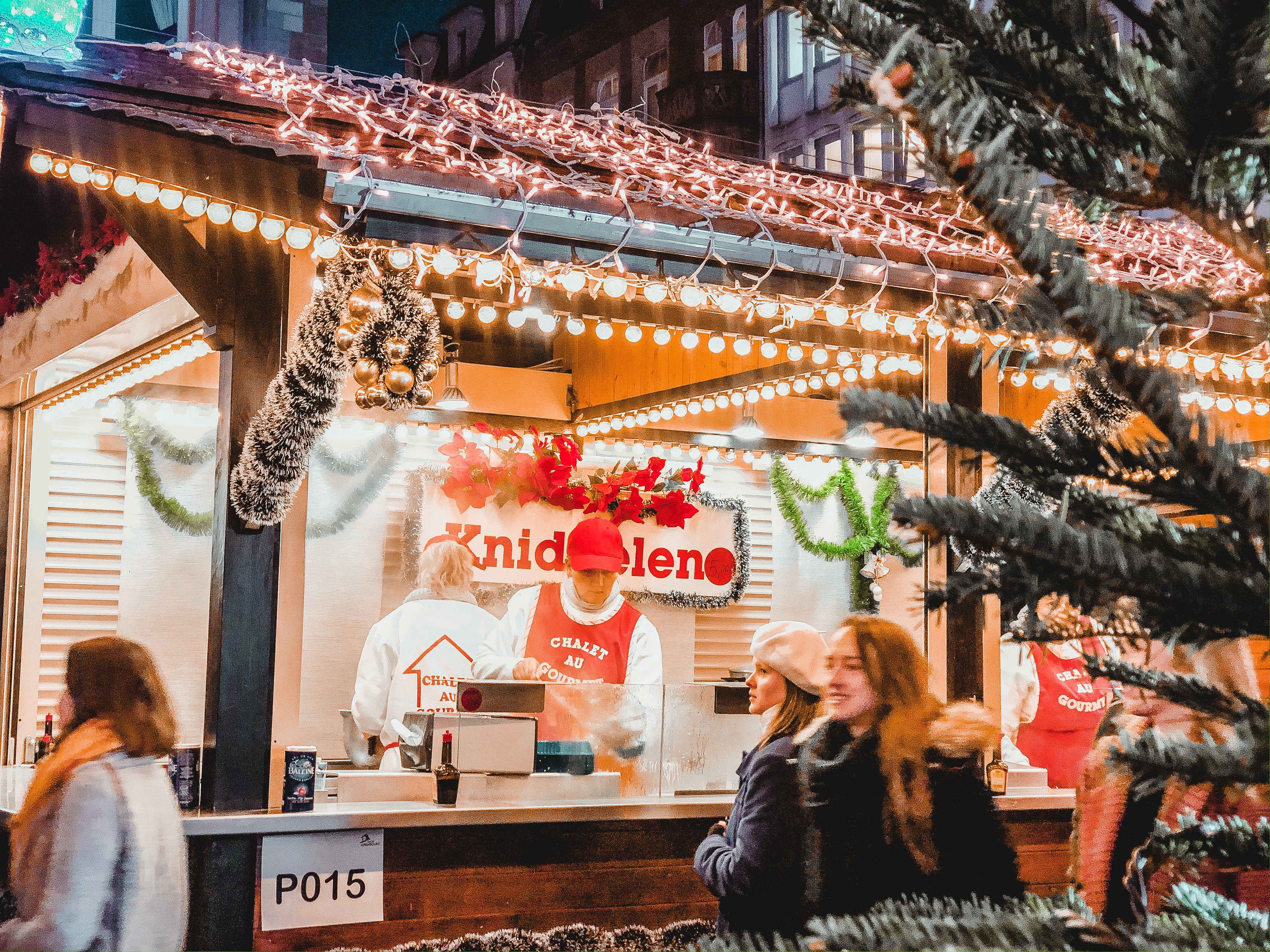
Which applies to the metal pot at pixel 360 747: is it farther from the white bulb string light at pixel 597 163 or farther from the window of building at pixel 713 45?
the window of building at pixel 713 45

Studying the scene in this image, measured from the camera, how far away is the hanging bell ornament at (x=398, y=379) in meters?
4.18

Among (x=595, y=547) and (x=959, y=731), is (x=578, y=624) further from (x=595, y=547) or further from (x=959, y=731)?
(x=959, y=731)

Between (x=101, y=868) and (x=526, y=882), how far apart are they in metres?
2.05

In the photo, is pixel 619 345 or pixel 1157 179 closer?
pixel 1157 179

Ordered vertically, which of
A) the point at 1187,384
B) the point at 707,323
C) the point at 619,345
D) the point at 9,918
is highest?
the point at 619,345

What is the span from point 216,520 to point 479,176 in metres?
1.72

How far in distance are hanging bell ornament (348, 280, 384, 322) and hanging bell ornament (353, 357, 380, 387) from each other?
155 millimetres

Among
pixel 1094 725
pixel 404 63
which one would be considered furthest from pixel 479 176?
pixel 1094 725

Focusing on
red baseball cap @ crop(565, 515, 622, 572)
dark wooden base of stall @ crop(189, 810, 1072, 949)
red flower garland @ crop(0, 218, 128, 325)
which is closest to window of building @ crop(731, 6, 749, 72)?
red flower garland @ crop(0, 218, 128, 325)

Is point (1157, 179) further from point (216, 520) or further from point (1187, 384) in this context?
point (216, 520)

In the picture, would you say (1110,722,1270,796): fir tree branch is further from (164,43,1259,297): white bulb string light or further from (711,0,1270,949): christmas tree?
(164,43,1259,297): white bulb string light

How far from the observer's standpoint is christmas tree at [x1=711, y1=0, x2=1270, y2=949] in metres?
0.60

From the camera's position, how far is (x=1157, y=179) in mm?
673

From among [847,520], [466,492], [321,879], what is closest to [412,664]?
[466,492]
